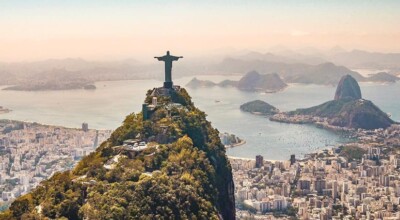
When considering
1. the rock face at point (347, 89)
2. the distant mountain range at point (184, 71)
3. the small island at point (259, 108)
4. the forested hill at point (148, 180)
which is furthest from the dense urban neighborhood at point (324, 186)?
the distant mountain range at point (184, 71)

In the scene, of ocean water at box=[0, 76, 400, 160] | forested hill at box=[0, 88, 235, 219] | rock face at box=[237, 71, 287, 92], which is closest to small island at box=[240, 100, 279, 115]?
ocean water at box=[0, 76, 400, 160]

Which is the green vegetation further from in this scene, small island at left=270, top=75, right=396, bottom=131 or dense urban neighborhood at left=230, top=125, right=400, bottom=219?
dense urban neighborhood at left=230, top=125, right=400, bottom=219

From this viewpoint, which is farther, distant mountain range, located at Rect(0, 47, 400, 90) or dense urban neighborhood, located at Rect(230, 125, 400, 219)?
distant mountain range, located at Rect(0, 47, 400, 90)

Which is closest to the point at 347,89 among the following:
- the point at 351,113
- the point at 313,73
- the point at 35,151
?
the point at 351,113

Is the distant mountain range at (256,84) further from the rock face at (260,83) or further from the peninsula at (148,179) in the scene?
the peninsula at (148,179)

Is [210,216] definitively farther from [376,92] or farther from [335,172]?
[376,92]

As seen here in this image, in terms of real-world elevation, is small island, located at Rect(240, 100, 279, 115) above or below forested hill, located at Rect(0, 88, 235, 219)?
below

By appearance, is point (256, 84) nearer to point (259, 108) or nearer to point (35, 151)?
point (259, 108)
